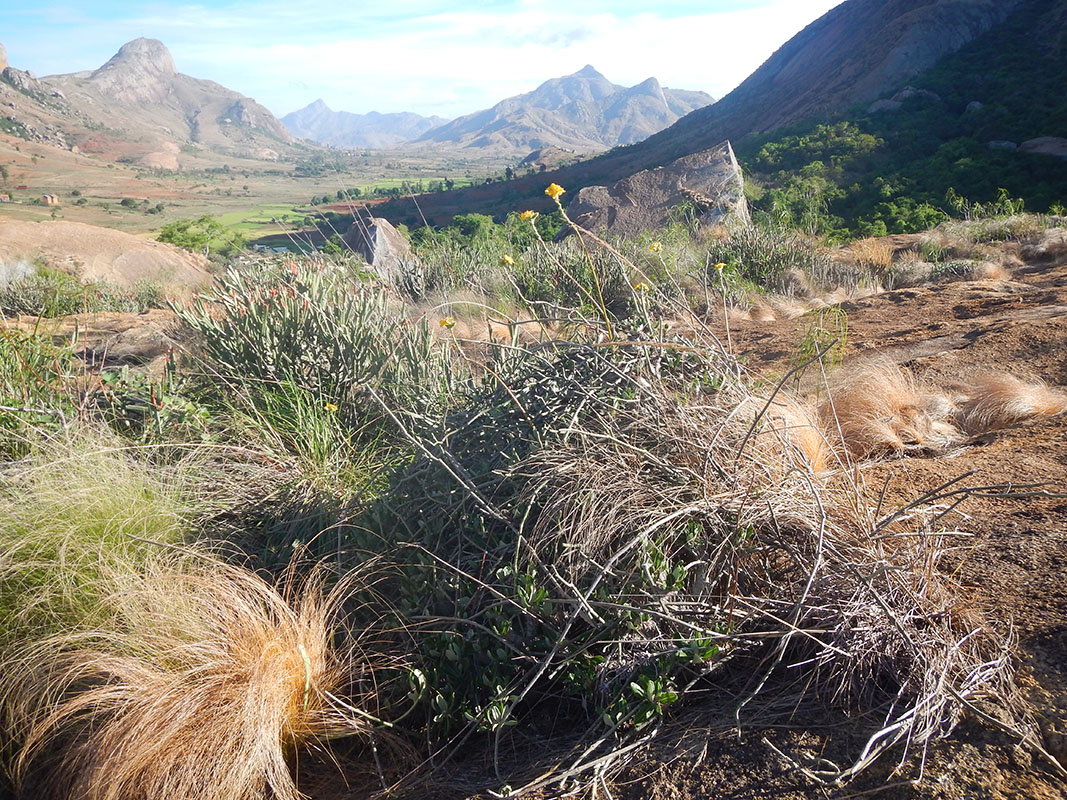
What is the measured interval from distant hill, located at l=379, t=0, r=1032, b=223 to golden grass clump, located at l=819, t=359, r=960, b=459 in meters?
29.1

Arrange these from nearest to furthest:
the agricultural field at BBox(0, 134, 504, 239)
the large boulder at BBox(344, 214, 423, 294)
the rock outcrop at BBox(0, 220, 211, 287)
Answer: the large boulder at BBox(344, 214, 423, 294)
the rock outcrop at BBox(0, 220, 211, 287)
the agricultural field at BBox(0, 134, 504, 239)

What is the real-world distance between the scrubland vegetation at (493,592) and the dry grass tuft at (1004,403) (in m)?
1.24

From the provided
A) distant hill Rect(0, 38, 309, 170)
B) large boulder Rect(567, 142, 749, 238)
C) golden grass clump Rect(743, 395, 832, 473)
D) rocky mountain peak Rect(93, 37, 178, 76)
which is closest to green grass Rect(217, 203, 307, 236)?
golden grass clump Rect(743, 395, 832, 473)

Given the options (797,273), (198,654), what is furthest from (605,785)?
(797,273)

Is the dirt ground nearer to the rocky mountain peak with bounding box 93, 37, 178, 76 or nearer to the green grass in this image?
the green grass

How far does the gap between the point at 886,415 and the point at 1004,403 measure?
0.63m

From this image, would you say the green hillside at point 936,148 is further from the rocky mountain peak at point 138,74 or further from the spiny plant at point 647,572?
the rocky mountain peak at point 138,74

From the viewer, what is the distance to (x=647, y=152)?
4381 cm

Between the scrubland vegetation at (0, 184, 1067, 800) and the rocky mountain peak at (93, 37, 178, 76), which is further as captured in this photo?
the rocky mountain peak at (93, 37, 178, 76)

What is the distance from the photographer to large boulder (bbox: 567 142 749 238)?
12961 mm

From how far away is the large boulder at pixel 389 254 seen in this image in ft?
31.0

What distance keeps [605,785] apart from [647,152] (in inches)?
1820

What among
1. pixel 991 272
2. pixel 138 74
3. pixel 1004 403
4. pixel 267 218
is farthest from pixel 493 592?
pixel 138 74

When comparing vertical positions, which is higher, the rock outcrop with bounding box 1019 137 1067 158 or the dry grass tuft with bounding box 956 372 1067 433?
the rock outcrop with bounding box 1019 137 1067 158
